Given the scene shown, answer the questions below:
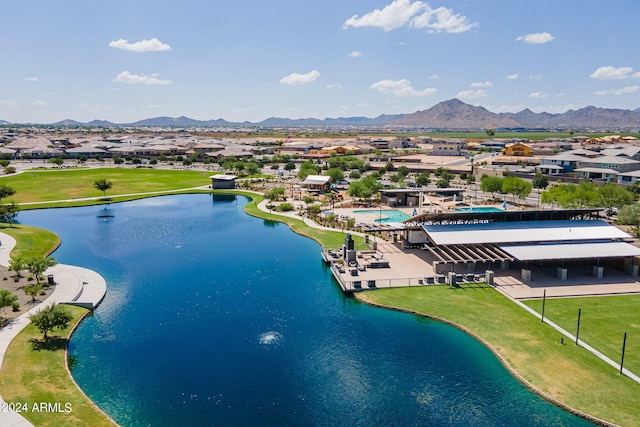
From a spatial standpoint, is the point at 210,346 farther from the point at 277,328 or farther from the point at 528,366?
the point at 528,366

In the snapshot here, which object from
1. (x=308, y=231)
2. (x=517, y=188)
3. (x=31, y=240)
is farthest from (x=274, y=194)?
(x=517, y=188)

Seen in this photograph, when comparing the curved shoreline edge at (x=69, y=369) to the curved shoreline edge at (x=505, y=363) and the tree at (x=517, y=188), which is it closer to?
the curved shoreline edge at (x=505, y=363)

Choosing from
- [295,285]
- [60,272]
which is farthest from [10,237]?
[295,285]

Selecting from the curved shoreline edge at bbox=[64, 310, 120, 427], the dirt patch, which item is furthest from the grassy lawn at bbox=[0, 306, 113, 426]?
the dirt patch

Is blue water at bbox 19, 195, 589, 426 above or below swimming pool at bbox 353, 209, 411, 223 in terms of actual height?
below

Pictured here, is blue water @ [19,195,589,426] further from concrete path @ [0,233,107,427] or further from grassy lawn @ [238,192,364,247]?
grassy lawn @ [238,192,364,247]

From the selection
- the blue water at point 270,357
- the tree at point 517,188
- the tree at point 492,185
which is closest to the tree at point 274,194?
the blue water at point 270,357
